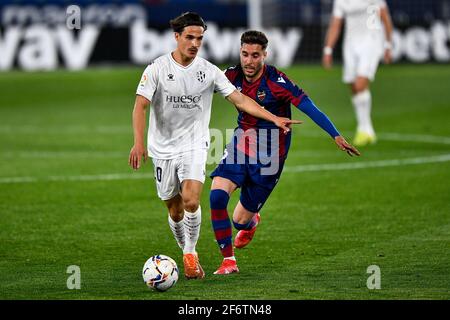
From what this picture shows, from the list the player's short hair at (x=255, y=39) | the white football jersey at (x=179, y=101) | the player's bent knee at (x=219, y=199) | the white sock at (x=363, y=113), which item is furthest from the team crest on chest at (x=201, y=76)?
the white sock at (x=363, y=113)

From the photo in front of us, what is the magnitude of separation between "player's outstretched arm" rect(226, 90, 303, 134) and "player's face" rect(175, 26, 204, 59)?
48cm

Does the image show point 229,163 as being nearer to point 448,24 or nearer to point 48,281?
point 48,281

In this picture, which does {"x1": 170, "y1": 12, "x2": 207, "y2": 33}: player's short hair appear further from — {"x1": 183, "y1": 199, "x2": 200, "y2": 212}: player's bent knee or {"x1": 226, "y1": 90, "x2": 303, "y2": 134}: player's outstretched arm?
{"x1": 183, "y1": 199, "x2": 200, "y2": 212}: player's bent knee

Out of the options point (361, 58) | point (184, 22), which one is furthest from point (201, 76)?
point (361, 58)

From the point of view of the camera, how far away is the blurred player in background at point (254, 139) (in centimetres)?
913

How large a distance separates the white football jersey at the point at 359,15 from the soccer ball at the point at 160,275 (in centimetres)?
1050

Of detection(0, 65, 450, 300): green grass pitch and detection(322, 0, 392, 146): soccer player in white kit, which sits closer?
detection(0, 65, 450, 300): green grass pitch

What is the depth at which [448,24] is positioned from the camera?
30812mm

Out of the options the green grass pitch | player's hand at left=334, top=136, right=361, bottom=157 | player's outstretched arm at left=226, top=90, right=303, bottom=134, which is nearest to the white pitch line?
the green grass pitch

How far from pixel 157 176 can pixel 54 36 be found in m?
21.7

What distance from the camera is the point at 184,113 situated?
8.95m

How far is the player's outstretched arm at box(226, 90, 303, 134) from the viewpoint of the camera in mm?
8770

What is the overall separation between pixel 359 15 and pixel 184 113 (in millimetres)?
9720
